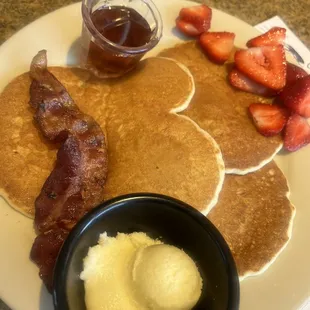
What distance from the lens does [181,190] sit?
5.14ft

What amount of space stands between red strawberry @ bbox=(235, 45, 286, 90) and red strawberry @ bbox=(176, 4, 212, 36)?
192 millimetres

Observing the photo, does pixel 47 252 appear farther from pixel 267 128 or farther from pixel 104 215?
pixel 267 128

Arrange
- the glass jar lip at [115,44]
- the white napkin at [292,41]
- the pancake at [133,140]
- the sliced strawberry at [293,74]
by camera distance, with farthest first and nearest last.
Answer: the white napkin at [292,41]
the sliced strawberry at [293,74]
the glass jar lip at [115,44]
the pancake at [133,140]

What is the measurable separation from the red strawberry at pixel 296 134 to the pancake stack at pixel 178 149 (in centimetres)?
4

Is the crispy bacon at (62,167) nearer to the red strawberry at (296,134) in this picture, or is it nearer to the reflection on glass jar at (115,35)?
the reflection on glass jar at (115,35)

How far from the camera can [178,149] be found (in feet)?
5.34

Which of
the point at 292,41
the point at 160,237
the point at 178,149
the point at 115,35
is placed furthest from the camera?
the point at 292,41

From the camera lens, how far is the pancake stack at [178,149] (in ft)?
5.12

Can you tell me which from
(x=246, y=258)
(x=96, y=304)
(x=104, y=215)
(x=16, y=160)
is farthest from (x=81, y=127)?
(x=246, y=258)

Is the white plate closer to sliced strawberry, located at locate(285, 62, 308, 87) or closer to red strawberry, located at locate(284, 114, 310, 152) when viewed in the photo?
red strawberry, located at locate(284, 114, 310, 152)

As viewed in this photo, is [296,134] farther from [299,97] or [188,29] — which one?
[188,29]

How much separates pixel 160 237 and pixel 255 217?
1.25 feet

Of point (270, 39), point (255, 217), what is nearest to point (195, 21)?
point (270, 39)

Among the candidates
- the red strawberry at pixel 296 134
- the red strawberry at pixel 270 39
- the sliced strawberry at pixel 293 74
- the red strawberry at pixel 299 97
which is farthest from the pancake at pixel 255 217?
the red strawberry at pixel 270 39
